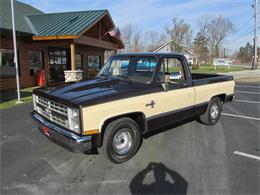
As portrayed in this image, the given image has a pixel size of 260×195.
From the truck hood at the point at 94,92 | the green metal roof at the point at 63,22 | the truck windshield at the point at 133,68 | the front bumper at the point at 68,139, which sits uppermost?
the green metal roof at the point at 63,22

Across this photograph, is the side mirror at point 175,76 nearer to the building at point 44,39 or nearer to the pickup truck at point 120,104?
the pickup truck at point 120,104

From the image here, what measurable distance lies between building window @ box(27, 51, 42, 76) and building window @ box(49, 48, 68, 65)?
103 cm

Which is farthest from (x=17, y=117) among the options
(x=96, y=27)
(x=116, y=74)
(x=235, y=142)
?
(x=96, y=27)

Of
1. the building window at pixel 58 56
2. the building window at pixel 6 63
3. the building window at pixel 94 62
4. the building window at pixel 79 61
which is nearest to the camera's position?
the building window at pixel 6 63

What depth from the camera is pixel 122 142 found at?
4.16 metres

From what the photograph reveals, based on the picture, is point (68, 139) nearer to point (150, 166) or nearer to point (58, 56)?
point (150, 166)

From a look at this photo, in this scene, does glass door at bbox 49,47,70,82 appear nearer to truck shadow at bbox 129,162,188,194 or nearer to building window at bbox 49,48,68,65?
building window at bbox 49,48,68,65

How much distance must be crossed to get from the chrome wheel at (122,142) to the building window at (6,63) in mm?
10849

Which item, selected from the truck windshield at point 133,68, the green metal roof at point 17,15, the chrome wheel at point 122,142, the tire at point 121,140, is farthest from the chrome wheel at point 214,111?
the green metal roof at point 17,15

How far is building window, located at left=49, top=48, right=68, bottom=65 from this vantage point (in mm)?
15938

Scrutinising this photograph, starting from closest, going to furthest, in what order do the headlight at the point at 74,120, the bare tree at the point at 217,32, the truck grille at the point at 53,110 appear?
the headlight at the point at 74,120 → the truck grille at the point at 53,110 → the bare tree at the point at 217,32

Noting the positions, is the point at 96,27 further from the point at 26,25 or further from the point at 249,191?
the point at 249,191

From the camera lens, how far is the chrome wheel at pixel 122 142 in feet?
13.0

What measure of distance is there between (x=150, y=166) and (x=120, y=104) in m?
1.20
